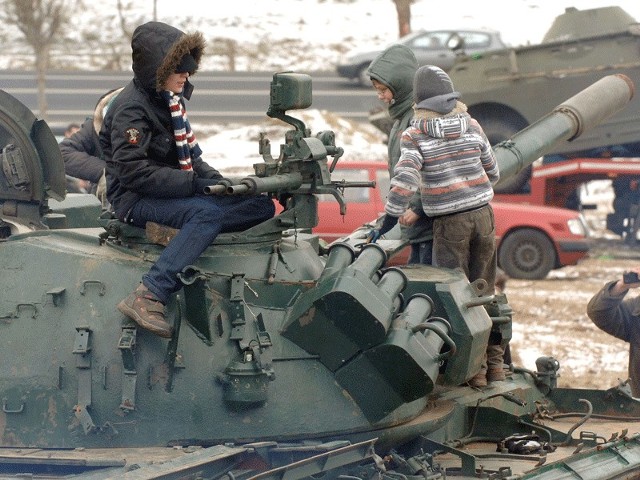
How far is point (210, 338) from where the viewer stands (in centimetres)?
648

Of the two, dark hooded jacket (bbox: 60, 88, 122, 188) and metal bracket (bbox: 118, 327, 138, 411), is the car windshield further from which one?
metal bracket (bbox: 118, 327, 138, 411)

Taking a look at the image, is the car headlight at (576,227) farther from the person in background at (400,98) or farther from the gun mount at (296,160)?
the gun mount at (296,160)

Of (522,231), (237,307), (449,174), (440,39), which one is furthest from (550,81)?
(237,307)

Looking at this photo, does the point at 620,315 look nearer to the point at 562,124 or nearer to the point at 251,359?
the point at 562,124

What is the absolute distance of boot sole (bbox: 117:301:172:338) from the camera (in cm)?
629

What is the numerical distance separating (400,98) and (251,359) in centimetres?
279

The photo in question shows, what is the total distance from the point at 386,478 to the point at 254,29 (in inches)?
1242

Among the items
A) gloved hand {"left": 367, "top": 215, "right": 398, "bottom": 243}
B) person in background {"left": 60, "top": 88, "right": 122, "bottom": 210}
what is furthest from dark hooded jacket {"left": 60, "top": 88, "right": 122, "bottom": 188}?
gloved hand {"left": 367, "top": 215, "right": 398, "bottom": 243}

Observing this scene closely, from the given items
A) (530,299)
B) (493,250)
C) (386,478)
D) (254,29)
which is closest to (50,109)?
(254,29)

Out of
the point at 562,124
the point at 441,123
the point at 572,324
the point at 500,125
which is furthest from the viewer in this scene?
the point at 500,125

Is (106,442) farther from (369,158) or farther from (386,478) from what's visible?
(369,158)

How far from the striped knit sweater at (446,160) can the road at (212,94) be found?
18549mm

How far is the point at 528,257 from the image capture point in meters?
17.5

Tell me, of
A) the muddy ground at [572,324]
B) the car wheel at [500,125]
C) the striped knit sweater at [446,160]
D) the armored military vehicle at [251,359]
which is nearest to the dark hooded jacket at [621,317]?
the striped knit sweater at [446,160]
